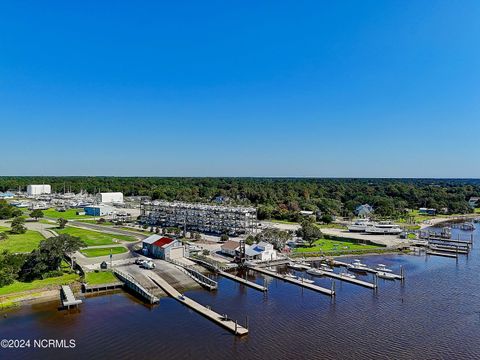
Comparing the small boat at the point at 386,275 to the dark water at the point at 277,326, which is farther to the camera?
the small boat at the point at 386,275

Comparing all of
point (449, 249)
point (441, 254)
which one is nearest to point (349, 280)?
point (441, 254)

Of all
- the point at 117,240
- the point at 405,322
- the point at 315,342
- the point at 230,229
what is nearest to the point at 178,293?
the point at 315,342

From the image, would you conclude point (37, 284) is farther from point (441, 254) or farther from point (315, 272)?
point (441, 254)

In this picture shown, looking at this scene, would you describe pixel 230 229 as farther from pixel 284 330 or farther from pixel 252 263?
pixel 284 330

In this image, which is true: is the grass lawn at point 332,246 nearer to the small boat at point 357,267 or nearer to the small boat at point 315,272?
the small boat at point 357,267

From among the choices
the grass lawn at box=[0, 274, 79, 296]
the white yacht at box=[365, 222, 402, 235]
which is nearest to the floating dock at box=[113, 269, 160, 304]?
the grass lawn at box=[0, 274, 79, 296]

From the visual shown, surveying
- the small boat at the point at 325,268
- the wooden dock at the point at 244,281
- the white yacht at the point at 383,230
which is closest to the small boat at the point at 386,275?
the small boat at the point at 325,268
